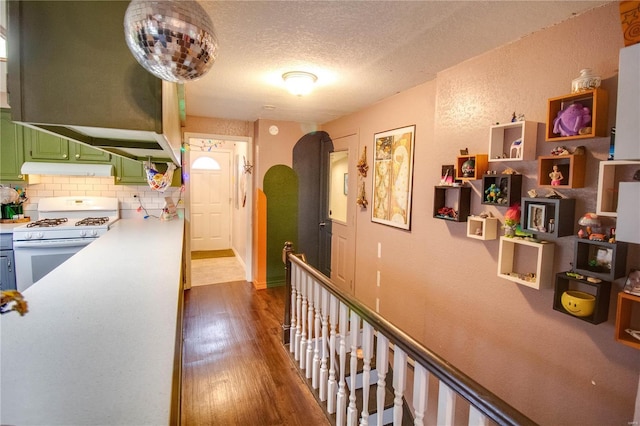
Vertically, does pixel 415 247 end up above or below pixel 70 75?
below

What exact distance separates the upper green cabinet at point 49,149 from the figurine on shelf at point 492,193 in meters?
3.91

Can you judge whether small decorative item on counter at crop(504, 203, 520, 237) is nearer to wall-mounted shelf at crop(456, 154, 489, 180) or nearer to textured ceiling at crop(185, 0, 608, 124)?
wall-mounted shelf at crop(456, 154, 489, 180)

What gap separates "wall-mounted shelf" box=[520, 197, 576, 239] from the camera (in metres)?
1.51

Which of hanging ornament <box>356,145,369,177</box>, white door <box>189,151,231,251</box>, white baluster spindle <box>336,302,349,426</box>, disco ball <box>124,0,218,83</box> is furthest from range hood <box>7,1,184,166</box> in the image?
white door <box>189,151,231,251</box>

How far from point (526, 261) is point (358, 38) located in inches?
65.2

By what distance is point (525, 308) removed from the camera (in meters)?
1.76

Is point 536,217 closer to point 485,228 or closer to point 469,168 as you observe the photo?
point 485,228

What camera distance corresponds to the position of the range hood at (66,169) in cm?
319

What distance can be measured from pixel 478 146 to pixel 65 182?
4365mm

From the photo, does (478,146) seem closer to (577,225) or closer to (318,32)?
(577,225)

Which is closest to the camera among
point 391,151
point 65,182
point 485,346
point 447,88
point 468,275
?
point 485,346

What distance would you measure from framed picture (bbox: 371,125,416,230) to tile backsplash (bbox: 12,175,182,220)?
265 centimetres

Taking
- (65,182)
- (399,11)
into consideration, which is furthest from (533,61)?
(65,182)

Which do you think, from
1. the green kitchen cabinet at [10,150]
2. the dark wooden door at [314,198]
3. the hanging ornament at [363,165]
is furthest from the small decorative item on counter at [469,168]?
the green kitchen cabinet at [10,150]
